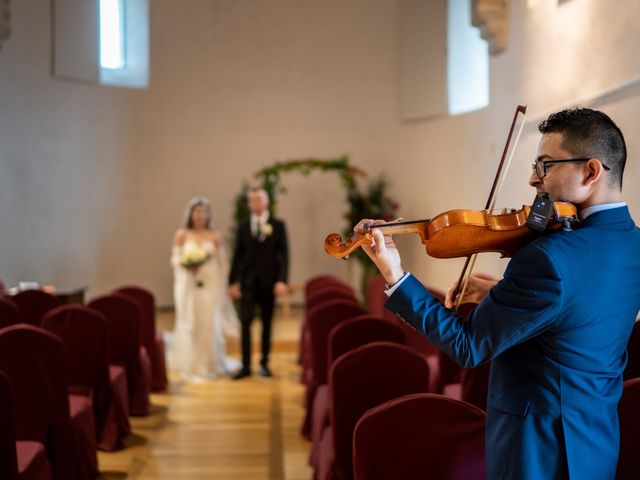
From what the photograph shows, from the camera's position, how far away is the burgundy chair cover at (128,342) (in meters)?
5.73

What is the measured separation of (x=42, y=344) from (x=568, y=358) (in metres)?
2.85

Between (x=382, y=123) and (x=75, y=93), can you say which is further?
(x=382, y=123)

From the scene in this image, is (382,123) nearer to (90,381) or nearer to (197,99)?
(197,99)

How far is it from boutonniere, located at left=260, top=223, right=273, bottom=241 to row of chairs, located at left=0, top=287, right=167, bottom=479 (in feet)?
4.20

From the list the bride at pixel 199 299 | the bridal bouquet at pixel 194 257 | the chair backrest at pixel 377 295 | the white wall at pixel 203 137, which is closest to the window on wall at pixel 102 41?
the white wall at pixel 203 137

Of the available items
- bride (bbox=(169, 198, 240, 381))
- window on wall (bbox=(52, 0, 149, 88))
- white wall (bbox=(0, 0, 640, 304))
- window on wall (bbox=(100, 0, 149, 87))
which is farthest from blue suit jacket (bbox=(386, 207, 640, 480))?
window on wall (bbox=(100, 0, 149, 87))

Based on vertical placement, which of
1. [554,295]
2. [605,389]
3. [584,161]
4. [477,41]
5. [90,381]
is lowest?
[90,381]

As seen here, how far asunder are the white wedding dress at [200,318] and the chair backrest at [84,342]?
2894 mm

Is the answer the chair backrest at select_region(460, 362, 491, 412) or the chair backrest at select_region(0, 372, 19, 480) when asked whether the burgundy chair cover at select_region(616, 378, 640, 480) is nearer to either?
the chair backrest at select_region(460, 362, 491, 412)

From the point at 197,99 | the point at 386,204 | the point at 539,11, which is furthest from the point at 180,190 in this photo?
the point at 539,11

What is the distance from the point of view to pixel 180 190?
40.4ft

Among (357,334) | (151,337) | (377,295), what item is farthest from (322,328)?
(151,337)

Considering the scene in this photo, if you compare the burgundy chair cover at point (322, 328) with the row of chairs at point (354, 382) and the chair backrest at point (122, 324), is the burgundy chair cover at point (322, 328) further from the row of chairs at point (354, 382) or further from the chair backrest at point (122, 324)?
the chair backrest at point (122, 324)

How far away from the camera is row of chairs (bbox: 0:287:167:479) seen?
3.79 metres
